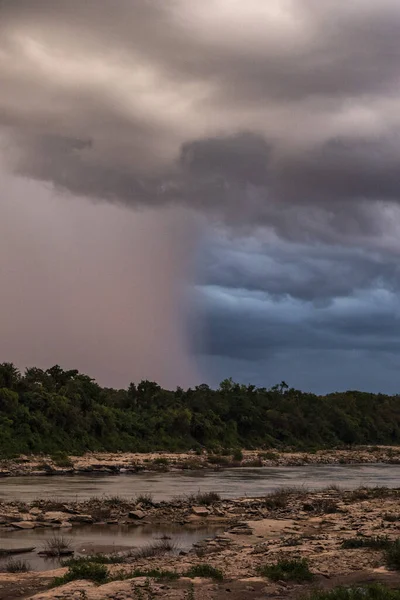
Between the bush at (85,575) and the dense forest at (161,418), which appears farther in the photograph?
the dense forest at (161,418)

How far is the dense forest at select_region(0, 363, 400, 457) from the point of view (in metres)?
71.3

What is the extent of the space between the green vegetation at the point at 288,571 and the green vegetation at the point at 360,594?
2.22 m

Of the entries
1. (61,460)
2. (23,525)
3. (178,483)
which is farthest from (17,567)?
(61,460)

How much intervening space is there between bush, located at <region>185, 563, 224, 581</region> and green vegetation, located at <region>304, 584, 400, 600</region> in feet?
10.0

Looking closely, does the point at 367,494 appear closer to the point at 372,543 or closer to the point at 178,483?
the point at 178,483

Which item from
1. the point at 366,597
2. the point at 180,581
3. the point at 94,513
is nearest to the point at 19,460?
the point at 94,513

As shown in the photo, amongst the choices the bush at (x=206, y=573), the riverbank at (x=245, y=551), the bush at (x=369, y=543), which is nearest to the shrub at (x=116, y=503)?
the riverbank at (x=245, y=551)

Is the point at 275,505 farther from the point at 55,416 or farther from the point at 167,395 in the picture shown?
the point at 167,395

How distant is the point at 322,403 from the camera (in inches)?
5017

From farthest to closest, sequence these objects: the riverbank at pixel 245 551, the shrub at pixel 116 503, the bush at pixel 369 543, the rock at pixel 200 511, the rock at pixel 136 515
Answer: the shrub at pixel 116 503
the rock at pixel 200 511
the rock at pixel 136 515
the bush at pixel 369 543
the riverbank at pixel 245 551

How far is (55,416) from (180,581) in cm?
5870

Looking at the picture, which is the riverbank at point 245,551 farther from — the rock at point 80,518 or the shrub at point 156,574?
the rock at point 80,518

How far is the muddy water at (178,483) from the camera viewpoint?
4006 cm

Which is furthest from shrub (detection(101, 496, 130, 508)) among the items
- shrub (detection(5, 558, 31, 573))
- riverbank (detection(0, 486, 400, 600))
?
shrub (detection(5, 558, 31, 573))
